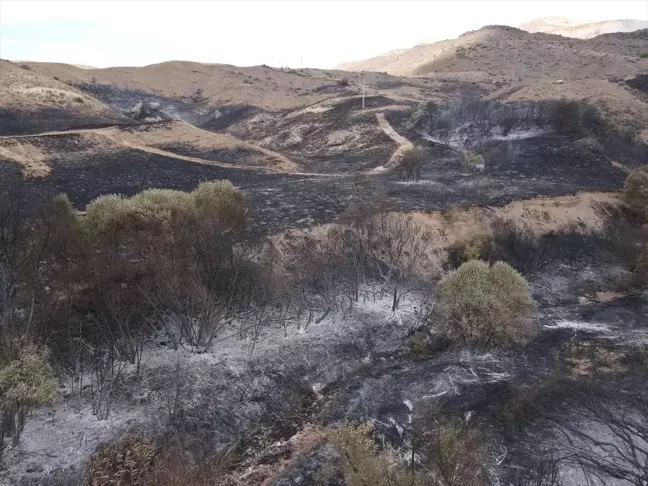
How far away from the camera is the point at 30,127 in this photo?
117ft

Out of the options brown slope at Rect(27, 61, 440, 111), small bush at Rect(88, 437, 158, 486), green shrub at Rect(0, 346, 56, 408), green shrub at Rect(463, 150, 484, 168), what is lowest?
small bush at Rect(88, 437, 158, 486)

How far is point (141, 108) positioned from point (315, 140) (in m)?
19.3

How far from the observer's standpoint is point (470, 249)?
23609mm

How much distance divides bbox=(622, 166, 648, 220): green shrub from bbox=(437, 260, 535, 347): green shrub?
50.6ft

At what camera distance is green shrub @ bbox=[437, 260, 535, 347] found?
54.4 feet

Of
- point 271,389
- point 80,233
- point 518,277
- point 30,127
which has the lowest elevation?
point 271,389

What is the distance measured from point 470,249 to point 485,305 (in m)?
7.66

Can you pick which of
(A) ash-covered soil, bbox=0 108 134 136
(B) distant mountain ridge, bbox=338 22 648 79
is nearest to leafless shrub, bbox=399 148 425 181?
(A) ash-covered soil, bbox=0 108 134 136

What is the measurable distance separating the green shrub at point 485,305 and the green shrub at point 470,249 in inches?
214

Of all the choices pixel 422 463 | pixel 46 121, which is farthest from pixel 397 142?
pixel 422 463

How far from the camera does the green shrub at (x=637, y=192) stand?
28.2 metres

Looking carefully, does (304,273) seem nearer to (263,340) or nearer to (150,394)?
(263,340)

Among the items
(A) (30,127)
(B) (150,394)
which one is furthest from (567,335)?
(A) (30,127)

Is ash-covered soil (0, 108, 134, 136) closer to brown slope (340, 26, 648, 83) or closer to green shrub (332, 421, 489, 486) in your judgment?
green shrub (332, 421, 489, 486)
